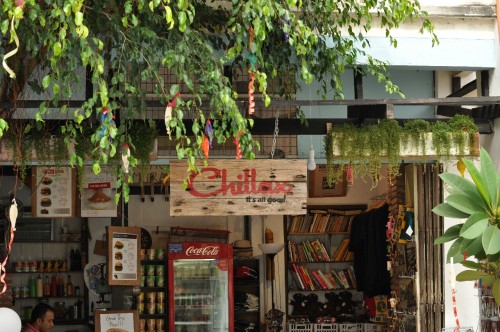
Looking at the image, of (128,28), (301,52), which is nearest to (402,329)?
(301,52)

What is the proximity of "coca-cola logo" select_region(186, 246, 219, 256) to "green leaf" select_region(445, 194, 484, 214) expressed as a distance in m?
5.57

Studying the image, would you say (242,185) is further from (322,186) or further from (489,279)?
(322,186)

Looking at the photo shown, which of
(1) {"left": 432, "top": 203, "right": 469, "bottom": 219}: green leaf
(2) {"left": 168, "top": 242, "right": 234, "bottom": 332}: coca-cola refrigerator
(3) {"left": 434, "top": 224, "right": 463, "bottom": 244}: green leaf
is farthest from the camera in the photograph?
(2) {"left": 168, "top": 242, "right": 234, "bottom": 332}: coca-cola refrigerator

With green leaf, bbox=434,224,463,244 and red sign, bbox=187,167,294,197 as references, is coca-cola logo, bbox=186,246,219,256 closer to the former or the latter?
red sign, bbox=187,167,294,197

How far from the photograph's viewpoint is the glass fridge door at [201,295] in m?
13.2

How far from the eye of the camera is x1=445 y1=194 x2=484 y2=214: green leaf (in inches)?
324

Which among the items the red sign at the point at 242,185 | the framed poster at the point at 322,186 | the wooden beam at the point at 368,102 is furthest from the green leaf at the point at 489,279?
the framed poster at the point at 322,186

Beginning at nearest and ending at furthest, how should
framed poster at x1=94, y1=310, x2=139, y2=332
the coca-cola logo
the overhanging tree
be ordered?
the overhanging tree → framed poster at x1=94, y1=310, x2=139, y2=332 → the coca-cola logo

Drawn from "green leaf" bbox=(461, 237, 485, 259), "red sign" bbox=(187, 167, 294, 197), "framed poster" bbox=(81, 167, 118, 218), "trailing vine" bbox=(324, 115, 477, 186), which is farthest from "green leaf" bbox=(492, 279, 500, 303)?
"framed poster" bbox=(81, 167, 118, 218)

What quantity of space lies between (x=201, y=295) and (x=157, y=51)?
5.76 metres

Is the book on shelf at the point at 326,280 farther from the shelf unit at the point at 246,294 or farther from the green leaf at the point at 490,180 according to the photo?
the green leaf at the point at 490,180

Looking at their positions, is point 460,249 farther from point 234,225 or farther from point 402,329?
point 234,225

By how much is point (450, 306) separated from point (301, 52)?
4.14m

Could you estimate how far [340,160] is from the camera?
948cm
